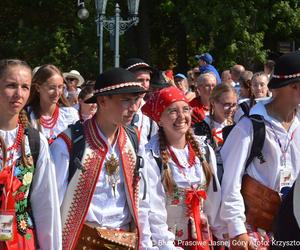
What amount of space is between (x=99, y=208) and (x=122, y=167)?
0.33 m

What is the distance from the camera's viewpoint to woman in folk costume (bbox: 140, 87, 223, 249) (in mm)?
5332

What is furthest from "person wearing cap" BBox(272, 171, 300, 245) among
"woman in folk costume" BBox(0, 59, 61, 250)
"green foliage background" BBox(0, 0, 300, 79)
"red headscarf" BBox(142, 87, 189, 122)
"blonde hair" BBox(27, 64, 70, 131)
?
"green foliage background" BBox(0, 0, 300, 79)

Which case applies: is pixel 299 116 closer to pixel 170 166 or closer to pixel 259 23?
pixel 170 166

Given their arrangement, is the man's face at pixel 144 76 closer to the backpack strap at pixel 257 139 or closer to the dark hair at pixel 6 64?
the backpack strap at pixel 257 139

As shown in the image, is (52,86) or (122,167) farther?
(52,86)

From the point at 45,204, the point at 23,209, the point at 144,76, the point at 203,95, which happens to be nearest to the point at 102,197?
the point at 45,204

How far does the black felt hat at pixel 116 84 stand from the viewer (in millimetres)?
4973

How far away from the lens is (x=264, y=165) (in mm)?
5469

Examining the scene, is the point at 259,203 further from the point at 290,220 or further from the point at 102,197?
the point at 290,220

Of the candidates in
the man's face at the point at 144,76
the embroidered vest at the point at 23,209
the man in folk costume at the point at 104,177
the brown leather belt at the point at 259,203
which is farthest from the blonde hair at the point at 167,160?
the man's face at the point at 144,76

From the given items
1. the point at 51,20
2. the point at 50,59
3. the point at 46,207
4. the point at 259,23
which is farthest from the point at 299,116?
the point at 51,20

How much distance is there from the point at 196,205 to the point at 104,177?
874mm

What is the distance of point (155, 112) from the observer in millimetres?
5734

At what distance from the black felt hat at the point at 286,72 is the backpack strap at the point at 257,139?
0.30 m
